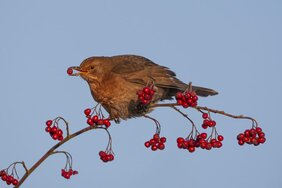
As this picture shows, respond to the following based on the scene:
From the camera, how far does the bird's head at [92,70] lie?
7.45 m

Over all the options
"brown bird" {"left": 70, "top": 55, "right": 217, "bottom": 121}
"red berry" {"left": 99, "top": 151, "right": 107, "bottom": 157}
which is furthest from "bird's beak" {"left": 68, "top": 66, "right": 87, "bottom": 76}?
"red berry" {"left": 99, "top": 151, "right": 107, "bottom": 157}

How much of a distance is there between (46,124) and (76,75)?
231 centimetres

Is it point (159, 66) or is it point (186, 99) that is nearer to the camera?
point (186, 99)

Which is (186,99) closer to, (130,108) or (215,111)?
(215,111)

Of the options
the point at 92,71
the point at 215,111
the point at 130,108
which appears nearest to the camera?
the point at 215,111

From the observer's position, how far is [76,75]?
23.2ft

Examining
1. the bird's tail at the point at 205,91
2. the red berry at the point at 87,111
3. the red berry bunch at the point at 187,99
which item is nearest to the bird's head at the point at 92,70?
the bird's tail at the point at 205,91

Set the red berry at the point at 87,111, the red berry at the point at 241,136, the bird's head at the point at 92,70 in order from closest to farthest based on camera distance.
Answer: the red berry at the point at 241,136, the red berry at the point at 87,111, the bird's head at the point at 92,70

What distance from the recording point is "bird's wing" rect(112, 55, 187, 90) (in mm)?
7155

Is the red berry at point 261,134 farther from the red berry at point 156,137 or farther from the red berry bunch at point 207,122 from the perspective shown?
the red berry at point 156,137

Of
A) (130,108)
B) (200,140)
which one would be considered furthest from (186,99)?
(130,108)

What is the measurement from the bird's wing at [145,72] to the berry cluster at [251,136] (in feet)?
7.46

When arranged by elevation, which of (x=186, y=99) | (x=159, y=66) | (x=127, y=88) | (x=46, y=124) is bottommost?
(x=46, y=124)

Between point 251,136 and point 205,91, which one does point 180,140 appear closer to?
point 251,136
